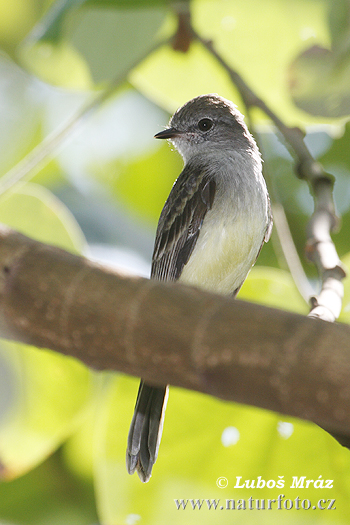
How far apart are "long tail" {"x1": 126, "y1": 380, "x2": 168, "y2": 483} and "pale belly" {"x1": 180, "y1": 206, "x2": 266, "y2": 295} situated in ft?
1.87

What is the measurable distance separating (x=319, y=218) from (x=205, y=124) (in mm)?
949

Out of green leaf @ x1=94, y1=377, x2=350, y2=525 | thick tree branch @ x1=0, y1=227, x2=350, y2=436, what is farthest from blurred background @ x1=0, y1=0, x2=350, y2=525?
thick tree branch @ x1=0, y1=227, x2=350, y2=436

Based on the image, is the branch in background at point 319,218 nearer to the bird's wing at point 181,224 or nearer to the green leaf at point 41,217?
the bird's wing at point 181,224

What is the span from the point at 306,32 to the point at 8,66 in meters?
1.40

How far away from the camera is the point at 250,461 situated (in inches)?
77.5

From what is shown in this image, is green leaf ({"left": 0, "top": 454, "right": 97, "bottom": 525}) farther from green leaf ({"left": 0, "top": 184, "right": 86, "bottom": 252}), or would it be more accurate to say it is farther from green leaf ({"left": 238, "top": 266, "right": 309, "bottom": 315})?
green leaf ({"left": 238, "top": 266, "right": 309, "bottom": 315})

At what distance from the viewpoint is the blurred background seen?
1.98m

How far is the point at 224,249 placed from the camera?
2365 mm

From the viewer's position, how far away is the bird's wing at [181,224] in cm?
243

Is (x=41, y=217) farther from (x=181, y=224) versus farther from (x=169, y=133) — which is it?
(x=169, y=133)

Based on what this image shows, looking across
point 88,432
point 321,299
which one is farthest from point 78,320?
point 88,432

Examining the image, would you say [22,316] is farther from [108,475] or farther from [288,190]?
[288,190]

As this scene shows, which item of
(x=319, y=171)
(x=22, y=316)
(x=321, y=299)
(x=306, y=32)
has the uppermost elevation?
(x=306, y=32)

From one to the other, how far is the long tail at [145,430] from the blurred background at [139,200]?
0.04m
